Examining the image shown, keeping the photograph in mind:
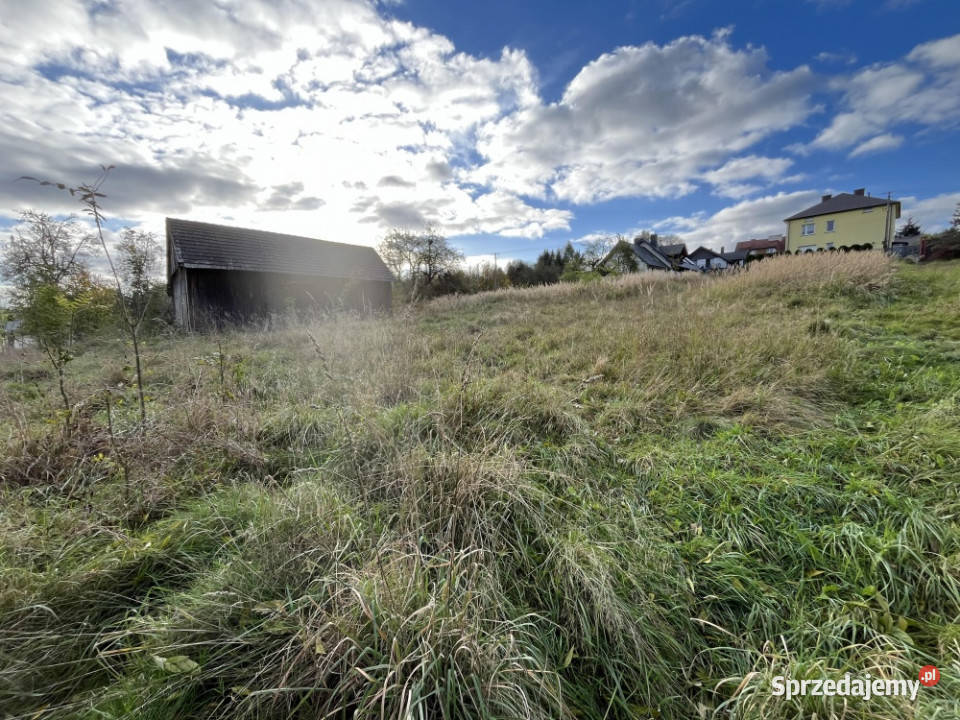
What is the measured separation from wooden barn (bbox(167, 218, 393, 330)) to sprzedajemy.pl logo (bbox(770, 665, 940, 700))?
12.6 m

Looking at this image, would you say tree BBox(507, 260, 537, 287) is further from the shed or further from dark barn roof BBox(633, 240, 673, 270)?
the shed

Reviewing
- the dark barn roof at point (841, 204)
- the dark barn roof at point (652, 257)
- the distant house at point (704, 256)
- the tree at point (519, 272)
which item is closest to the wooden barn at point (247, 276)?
the tree at point (519, 272)

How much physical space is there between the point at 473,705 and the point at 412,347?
4489 mm

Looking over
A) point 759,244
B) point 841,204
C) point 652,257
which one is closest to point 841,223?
point 841,204

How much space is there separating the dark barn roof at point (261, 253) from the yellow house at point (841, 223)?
42837 mm

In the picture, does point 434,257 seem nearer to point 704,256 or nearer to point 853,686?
point 853,686

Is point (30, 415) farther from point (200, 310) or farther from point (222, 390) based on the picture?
point (200, 310)

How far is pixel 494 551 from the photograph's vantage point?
175 centimetres

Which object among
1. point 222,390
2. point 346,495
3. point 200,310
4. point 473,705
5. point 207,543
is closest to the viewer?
point 473,705

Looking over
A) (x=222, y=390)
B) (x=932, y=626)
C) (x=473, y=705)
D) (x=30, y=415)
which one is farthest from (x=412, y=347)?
(x=932, y=626)

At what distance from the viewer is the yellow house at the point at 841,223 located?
115 feet

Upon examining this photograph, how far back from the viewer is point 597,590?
1516 millimetres

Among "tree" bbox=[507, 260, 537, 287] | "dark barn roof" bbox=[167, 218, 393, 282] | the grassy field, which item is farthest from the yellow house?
the grassy field

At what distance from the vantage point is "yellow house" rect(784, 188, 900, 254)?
34938 millimetres
